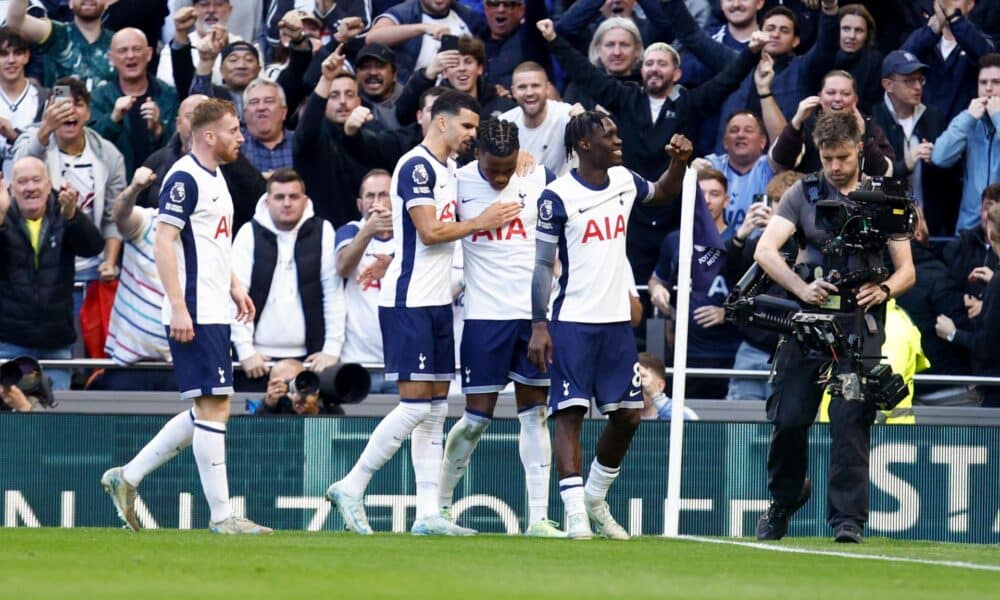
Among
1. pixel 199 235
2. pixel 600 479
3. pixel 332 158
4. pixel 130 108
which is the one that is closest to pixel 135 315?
pixel 332 158

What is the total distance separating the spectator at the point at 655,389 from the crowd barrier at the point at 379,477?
0.38m

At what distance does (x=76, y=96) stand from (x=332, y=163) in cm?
219

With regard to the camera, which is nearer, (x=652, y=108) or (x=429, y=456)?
(x=429, y=456)

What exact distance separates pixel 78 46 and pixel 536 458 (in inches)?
313

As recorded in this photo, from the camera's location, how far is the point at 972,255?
14898 mm

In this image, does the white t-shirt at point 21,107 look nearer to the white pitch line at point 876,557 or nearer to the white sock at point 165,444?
the white sock at point 165,444

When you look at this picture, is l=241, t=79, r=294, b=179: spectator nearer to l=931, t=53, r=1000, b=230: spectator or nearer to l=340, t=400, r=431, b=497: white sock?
l=340, t=400, r=431, b=497: white sock

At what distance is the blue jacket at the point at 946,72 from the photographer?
1625cm

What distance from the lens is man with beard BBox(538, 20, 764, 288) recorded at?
1575cm

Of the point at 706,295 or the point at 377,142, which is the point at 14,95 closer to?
the point at 377,142

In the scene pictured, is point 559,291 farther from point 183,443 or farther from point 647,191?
point 183,443

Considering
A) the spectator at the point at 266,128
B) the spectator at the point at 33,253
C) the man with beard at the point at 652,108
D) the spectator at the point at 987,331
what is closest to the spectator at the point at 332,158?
the spectator at the point at 266,128

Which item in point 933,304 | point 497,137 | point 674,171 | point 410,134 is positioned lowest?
point 933,304

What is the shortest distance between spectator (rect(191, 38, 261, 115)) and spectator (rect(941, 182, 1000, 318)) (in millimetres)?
6119
